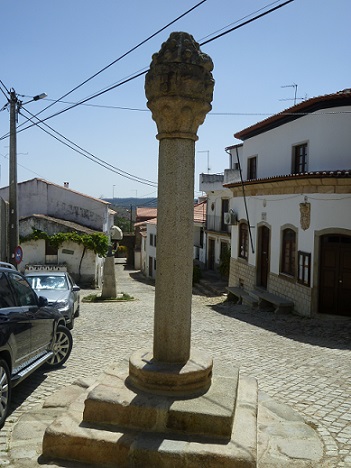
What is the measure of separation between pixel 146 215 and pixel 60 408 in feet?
161

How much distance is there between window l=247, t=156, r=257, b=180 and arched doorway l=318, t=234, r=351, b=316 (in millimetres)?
6648

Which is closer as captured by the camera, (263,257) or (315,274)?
(315,274)

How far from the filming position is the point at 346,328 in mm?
11797

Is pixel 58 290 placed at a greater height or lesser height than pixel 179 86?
lesser

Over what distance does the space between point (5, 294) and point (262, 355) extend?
16.3 feet

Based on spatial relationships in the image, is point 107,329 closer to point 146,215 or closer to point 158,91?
point 158,91

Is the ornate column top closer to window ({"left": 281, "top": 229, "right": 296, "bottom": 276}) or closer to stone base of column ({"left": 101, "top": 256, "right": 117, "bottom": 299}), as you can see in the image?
window ({"left": 281, "top": 229, "right": 296, "bottom": 276})

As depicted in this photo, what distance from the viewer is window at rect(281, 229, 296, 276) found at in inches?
582

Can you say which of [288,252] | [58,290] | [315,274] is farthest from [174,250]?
[288,252]

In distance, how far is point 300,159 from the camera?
1554cm

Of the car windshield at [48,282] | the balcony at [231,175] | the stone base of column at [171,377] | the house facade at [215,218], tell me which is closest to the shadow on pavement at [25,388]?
the stone base of column at [171,377]

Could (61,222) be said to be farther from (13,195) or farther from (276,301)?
(276,301)

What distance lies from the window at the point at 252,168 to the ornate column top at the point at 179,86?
47.7 ft

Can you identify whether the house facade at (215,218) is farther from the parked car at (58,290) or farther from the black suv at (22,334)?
the black suv at (22,334)
